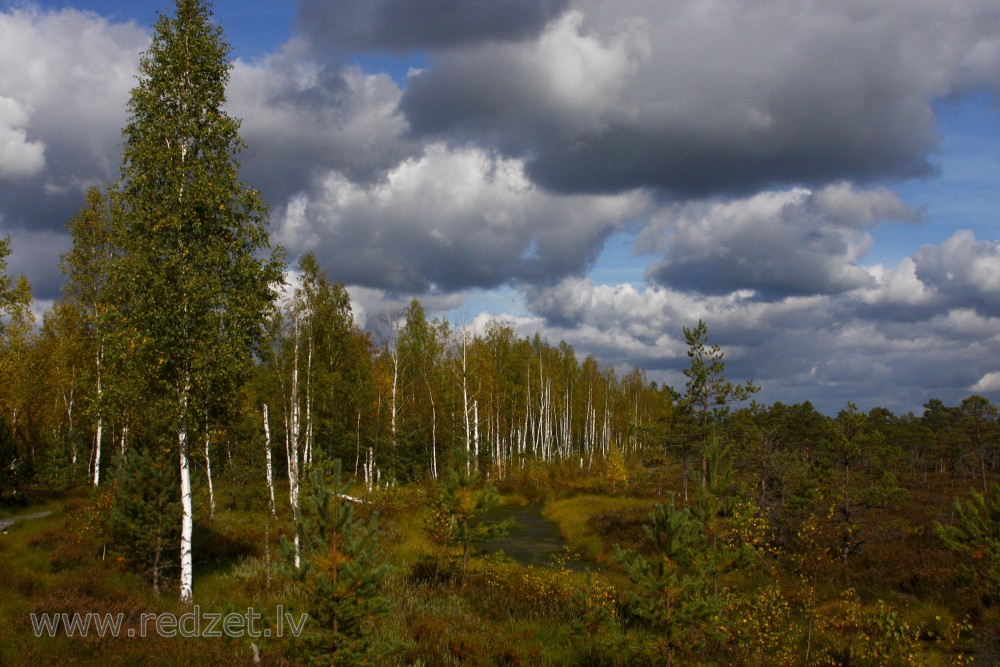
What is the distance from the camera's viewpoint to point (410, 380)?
159 ft

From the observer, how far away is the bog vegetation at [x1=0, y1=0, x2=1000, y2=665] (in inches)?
412

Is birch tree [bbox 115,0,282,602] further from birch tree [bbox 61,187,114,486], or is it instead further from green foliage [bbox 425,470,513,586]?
birch tree [bbox 61,187,114,486]

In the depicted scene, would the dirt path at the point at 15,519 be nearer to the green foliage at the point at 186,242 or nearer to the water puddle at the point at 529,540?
the green foliage at the point at 186,242

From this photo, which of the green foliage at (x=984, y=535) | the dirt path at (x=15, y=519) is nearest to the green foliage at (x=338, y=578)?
the green foliage at (x=984, y=535)

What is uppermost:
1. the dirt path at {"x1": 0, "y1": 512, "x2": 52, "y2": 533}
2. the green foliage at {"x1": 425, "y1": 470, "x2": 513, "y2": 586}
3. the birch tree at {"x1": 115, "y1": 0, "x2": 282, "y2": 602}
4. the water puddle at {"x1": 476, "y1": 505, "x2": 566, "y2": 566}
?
the birch tree at {"x1": 115, "y1": 0, "x2": 282, "y2": 602}

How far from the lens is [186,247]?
16.0m

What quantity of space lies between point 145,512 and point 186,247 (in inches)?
285

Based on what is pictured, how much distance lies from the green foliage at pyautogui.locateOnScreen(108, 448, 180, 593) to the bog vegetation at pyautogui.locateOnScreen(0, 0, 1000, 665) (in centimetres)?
6

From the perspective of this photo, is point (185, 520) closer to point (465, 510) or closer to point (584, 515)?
point (465, 510)

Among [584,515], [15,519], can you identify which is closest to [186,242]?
[15,519]

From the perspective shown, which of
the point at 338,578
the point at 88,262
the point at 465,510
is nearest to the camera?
the point at 338,578

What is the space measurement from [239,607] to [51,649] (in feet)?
18.5

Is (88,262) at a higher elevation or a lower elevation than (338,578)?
higher

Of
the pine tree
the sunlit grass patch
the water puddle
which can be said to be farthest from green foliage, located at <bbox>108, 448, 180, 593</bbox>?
the sunlit grass patch
